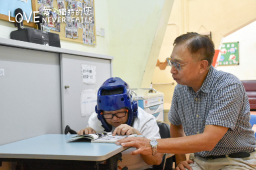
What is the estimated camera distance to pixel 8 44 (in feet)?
4.78

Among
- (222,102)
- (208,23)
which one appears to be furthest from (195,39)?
(208,23)

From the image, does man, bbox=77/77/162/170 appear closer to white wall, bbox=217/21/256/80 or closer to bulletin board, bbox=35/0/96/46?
bulletin board, bbox=35/0/96/46

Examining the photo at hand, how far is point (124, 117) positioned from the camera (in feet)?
5.13

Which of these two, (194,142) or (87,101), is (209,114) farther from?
(87,101)

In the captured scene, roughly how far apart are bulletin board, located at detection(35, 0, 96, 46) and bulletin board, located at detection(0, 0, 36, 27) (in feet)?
0.31

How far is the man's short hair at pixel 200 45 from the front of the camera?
1531 mm

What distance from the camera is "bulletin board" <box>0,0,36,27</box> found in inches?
81.4

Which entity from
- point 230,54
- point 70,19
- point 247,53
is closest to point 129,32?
point 70,19

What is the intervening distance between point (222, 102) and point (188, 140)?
0.31m

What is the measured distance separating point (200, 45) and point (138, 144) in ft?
2.49

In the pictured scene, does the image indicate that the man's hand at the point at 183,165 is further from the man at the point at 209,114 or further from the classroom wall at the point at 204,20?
the classroom wall at the point at 204,20

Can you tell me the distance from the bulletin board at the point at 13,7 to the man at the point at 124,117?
1202 millimetres

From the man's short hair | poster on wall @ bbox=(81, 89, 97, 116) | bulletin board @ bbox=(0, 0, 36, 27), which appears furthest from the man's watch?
bulletin board @ bbox=(0, 0, 36, 27)

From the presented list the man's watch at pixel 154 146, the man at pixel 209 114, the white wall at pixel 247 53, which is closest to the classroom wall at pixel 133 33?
the man at pixel 209 114
